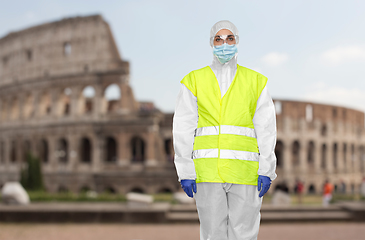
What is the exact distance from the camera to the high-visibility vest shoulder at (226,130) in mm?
3170

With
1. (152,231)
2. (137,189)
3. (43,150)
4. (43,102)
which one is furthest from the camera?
(43,150)

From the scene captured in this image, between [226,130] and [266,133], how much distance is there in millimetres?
366

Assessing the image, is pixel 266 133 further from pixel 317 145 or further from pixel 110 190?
pixel 317 145

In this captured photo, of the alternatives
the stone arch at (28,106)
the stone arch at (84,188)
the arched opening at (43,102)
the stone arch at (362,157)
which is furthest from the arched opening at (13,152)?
the stone arch at (362,157)

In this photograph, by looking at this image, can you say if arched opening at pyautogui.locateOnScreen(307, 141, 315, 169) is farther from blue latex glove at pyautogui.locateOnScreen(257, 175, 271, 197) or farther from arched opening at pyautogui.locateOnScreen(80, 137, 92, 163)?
blue latex glove at pyautogui.locateOnScreen(257, 175, 271, 197)

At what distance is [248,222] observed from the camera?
3178 millimetres

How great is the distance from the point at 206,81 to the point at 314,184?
29.7 metres

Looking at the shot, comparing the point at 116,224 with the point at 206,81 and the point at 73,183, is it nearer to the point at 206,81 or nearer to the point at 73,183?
the point at 206,81

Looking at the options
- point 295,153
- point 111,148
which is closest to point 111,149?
point 111,148

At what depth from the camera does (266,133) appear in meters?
3.23

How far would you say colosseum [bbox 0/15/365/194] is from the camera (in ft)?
84.0

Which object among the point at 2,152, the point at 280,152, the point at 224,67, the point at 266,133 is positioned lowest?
the point at 280,152

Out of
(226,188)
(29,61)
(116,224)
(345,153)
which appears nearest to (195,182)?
(226,188)

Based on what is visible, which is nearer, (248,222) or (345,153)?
(248,222)
